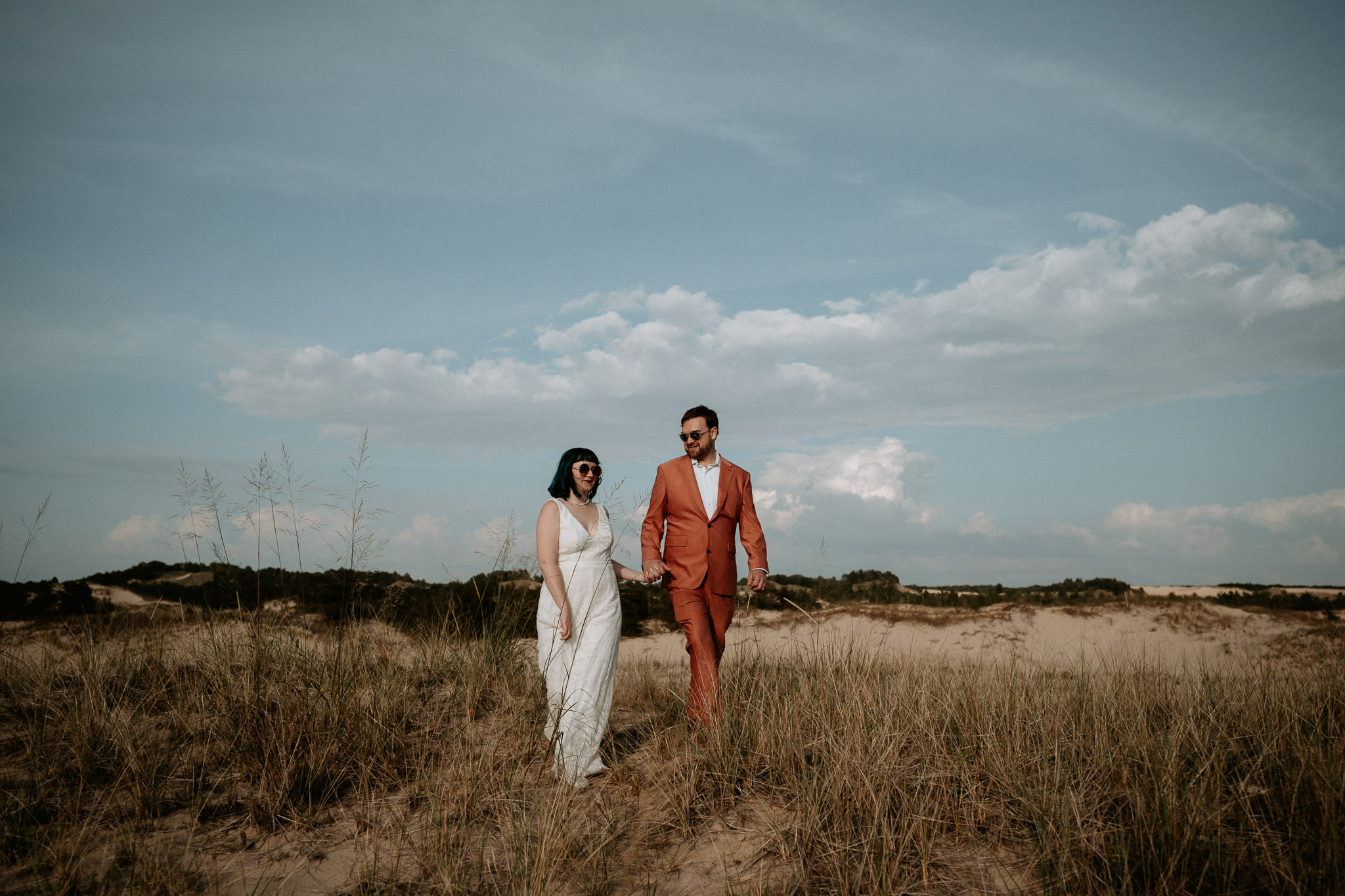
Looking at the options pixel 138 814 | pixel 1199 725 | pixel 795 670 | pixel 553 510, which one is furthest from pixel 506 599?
pixel 1199 725

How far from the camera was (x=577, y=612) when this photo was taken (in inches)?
179

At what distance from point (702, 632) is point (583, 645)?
3.11ft

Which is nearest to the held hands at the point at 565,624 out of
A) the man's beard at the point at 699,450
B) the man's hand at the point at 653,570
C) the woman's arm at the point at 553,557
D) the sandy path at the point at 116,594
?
the woman's arm at the point at 553,557

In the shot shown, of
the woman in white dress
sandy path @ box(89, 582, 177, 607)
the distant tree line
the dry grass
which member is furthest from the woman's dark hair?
sandy path @ box(89, 582, 177, 607)

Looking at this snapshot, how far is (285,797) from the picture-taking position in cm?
366

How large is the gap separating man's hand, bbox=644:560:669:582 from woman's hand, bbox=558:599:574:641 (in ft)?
2.39

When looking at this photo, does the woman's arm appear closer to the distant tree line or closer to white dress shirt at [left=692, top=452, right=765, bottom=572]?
white dress shirt at [left=692, top=452, right=765, bottom=572]

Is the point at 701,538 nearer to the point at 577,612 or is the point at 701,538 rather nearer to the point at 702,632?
the point at 702,632

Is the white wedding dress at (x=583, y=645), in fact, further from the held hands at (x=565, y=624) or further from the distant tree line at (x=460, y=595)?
the distant tree line at (x=460, y=595)

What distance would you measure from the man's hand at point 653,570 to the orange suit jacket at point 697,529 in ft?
0.21

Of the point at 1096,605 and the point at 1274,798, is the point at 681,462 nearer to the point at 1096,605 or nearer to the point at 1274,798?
the point at 1274,798

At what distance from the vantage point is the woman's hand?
4.39 m

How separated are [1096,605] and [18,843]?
64.6ft

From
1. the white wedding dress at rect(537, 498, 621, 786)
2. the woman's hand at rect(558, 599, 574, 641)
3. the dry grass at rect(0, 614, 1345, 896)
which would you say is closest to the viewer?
the dry grass at rect(0, 614, 1345, 896)
